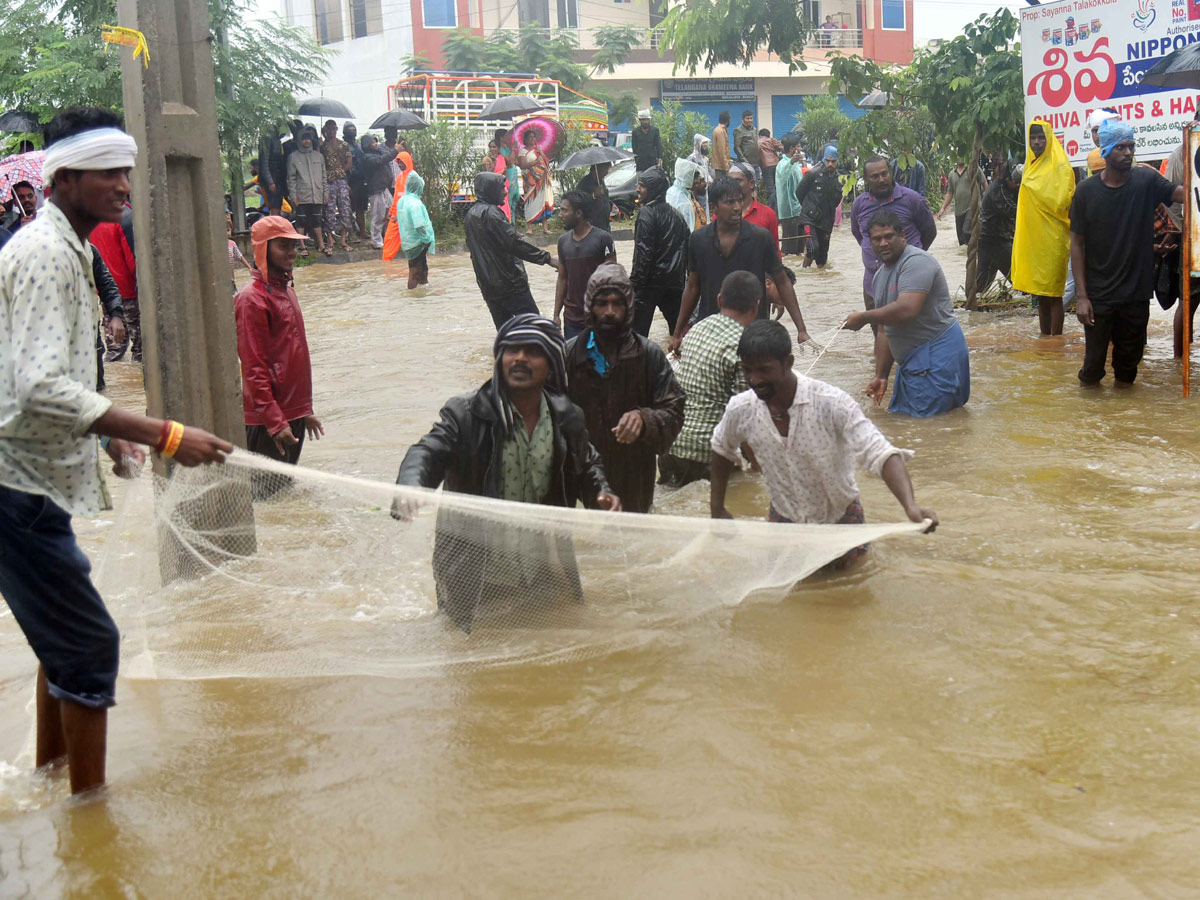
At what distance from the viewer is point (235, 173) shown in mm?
17922

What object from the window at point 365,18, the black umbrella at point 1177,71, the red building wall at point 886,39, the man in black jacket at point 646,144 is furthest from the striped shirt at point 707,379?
the red building wall at point 886,39

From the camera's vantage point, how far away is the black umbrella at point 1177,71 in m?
8.58

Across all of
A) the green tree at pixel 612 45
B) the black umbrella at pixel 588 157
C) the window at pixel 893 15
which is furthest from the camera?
the window at pixel 893 15

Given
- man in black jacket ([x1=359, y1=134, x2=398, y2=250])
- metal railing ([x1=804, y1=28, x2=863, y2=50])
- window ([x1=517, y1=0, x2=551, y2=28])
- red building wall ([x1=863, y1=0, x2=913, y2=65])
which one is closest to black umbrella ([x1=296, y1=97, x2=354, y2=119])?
man in black jacket ([x1=359, y1=134, x2=398, y2=250])

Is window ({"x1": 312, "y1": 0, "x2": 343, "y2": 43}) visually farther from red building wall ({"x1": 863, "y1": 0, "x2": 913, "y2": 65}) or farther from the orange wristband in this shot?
the orange wristband

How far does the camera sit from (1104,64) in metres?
9.77

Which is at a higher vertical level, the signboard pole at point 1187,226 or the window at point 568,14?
the window at point 568,14

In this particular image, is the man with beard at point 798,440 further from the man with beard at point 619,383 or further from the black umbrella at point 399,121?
the black umbrella at point 399,121

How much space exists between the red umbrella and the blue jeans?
8.72 metres

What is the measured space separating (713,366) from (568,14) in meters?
37.7

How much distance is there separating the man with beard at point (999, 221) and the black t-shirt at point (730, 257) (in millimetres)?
4472

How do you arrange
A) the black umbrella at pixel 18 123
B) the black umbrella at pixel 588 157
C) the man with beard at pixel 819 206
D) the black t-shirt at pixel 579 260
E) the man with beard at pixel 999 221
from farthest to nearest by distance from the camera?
1. the man with beard at pixel 819 206
2. the black umbrella at pixel 588 157
3. the black umbrella at pixel 18 123
4. the man with beard at pixel 999 221
5. the black t-shirt at pixel 579 260

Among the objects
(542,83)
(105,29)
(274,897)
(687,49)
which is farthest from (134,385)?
(542,83)

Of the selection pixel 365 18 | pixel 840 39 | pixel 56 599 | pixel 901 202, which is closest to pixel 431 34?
pixel 365 18
